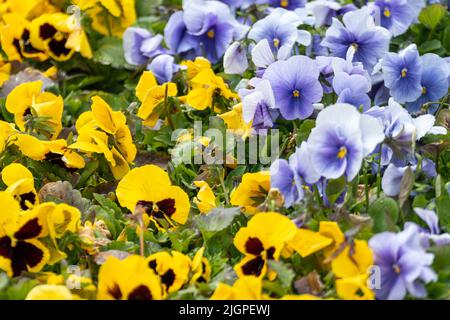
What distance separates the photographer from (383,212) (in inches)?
66.5

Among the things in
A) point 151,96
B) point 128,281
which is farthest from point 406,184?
point 151,96

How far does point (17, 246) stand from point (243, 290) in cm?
43

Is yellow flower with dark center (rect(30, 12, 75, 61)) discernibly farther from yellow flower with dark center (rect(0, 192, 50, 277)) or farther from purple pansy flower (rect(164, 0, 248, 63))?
yellow flower with dark center (rect(0, 192, 50, 277))

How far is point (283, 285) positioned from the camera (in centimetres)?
154

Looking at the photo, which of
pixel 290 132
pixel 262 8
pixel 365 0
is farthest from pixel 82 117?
pixel 365 0

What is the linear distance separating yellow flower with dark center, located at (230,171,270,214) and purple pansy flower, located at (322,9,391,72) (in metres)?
0.56

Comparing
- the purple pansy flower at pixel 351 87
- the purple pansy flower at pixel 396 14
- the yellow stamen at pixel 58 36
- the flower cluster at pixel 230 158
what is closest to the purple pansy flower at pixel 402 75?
the flower cluster at pixel 230 158

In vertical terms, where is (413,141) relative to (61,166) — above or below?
above

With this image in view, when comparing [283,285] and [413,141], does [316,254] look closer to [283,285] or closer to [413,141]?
[283,285]

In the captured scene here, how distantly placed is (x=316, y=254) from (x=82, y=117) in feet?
2.50

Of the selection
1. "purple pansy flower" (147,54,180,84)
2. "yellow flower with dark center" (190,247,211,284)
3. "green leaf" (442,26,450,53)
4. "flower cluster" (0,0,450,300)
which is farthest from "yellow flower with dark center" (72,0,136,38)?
"yellow flower with dark center" (190,247,211,284)

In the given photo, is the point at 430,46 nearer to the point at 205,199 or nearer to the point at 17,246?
the point at 205,199

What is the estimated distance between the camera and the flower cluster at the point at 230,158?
5.18ft

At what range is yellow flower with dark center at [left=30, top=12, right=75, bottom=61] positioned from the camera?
108 inches
